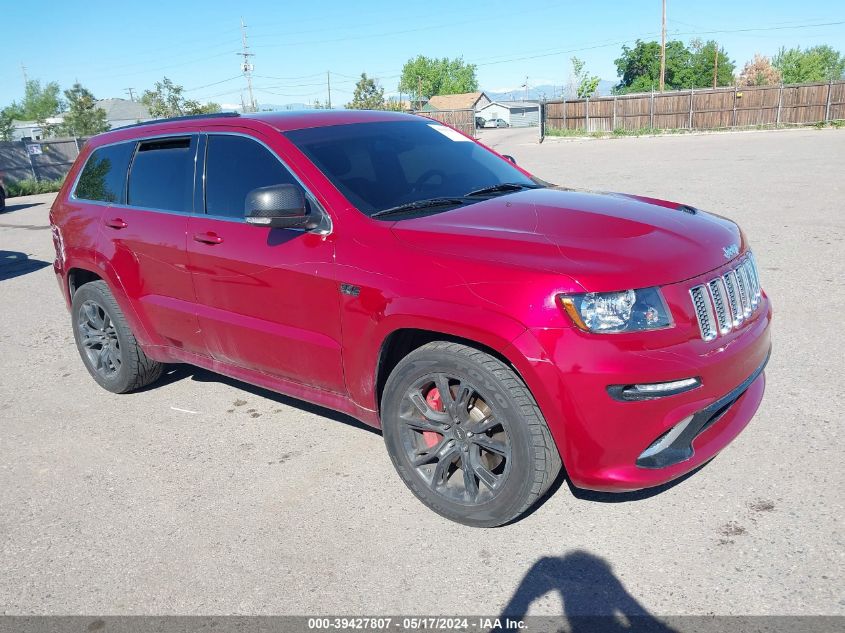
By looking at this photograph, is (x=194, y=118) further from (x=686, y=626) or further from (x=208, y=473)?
(x=686, y=626)

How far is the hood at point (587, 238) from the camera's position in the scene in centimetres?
276

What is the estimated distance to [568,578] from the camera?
2.80 metres

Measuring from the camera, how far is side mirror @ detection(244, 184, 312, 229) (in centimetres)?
329

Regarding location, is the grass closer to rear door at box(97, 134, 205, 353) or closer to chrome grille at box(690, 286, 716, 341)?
rear door at box(97, 134, 205, 353)

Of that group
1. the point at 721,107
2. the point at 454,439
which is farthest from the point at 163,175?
the point at 721,107

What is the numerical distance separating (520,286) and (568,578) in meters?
1.22

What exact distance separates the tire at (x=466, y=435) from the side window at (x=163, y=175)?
1.96m

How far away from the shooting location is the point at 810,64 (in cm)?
9862

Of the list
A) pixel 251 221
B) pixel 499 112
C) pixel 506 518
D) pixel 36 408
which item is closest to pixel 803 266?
pixel 506 518

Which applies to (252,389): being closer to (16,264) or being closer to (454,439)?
(454,439)

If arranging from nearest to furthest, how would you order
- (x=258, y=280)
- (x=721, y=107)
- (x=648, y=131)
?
(x=258, y=280)
(x=721, y=107)
(x=648, y=131)

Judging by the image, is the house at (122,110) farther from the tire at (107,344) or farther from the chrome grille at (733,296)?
the chrome grille at (733,296)

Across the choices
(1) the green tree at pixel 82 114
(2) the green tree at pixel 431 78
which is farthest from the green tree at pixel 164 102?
(2) the green tree at pixel 431 78

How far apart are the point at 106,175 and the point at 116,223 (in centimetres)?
52
